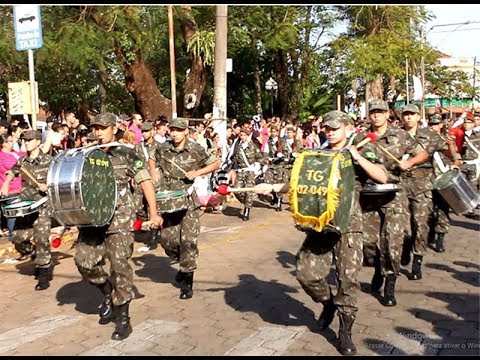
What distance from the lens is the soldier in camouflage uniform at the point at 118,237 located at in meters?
5.66

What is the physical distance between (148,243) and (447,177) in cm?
504

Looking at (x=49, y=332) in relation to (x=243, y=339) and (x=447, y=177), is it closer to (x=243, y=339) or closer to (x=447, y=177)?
(x=243, y=339)

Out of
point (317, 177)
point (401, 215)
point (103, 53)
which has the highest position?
point (103, 53)

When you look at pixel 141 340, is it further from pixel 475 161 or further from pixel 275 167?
pixel 275 167

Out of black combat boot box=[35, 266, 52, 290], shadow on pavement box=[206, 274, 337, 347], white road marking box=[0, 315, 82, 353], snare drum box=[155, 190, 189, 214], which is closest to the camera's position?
white road marking box=[0, 315, 82, 353]

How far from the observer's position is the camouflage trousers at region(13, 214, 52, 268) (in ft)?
25.5

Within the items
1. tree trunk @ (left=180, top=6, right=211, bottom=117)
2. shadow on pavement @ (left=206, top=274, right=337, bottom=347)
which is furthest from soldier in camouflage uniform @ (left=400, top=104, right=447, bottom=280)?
tree trunk @ (left=180, top=6, right=211, bottom=117)

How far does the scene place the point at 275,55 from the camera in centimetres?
3123

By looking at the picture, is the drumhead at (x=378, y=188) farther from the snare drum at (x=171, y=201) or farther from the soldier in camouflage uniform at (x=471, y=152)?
the soldier in camouflage uniform at (x=471, y=152)

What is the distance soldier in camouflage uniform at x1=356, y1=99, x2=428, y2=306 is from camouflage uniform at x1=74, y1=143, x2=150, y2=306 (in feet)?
8.00

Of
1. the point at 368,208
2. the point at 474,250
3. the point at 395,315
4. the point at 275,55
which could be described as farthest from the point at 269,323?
the point at 275,55

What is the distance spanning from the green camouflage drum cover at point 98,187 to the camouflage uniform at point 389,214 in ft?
8.54

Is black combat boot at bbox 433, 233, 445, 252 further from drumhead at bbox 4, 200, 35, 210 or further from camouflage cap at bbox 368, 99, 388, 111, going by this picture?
drumhead at bbox 4, 200, 35, 210

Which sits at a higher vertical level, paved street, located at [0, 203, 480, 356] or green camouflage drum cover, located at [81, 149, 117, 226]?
green camouflage drum cover, located at [81, 149, 117, 226]
